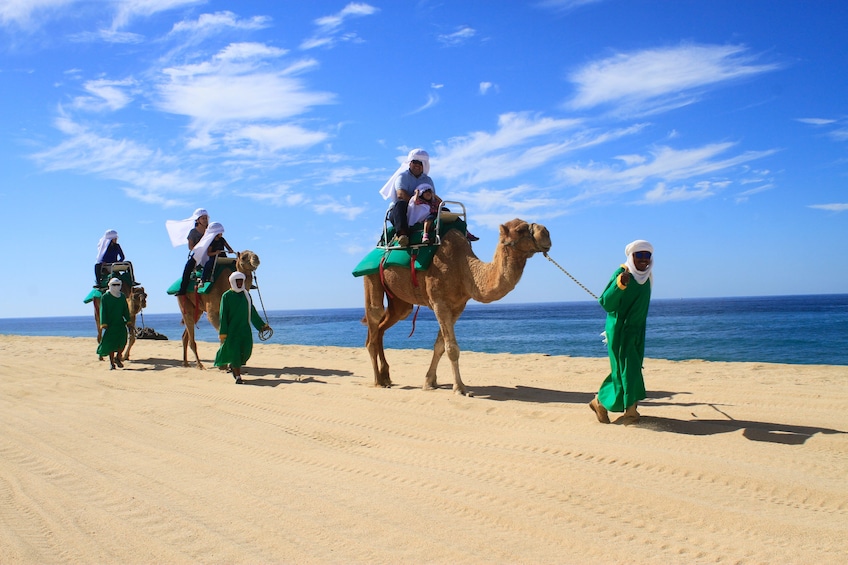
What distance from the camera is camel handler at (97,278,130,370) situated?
14539 mm

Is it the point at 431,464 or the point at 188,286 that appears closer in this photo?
the point at 431,464

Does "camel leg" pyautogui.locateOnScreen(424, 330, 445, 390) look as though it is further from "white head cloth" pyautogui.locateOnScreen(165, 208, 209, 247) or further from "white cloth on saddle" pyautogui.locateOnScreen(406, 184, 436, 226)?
"white head cloth" pyautogui.locateOnScreen(165, 208, 209, 247)

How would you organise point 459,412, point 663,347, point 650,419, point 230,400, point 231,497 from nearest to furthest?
point 231,497 < point 650,419 < point 459,412 < point 230,400 < point 663,347

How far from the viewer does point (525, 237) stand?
8.02 metres

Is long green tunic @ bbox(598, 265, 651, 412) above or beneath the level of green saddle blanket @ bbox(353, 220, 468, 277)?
beneath

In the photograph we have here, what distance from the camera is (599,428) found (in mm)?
6367

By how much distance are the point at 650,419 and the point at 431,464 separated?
8.45ft

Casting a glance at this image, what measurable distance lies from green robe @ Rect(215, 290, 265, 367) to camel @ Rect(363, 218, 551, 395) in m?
2.35

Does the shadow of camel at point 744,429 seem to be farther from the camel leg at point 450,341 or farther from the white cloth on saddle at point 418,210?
the white cloth on saddle at point 418,210

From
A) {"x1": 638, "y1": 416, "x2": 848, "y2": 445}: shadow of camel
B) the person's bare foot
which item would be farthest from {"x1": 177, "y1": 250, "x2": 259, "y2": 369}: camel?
{"x1": 638, "y1": 416, "x2": 848, "y2": 445}: shadow of camel

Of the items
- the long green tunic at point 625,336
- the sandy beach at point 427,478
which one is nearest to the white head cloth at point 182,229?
the sandy beach at point 427,478

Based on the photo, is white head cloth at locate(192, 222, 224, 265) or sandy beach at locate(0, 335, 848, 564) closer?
sandy beach at locate(0, 335, 848, 564)

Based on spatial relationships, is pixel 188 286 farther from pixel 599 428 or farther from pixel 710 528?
pixel 710 528

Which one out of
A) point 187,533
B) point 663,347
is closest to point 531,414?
point 187,533
